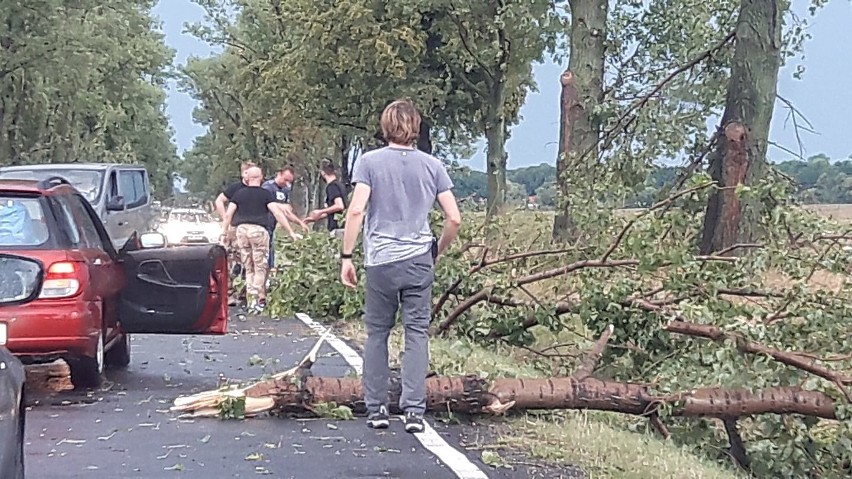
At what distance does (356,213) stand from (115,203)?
461 inches

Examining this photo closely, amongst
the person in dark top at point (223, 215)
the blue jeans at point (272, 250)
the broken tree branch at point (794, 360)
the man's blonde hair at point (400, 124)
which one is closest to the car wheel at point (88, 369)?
the man's blonde hair at point (400, 124)

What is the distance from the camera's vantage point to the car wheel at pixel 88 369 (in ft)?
33.4

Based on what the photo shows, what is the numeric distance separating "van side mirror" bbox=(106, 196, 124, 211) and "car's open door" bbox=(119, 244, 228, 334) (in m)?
8.22

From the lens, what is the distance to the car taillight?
9672 millimetres

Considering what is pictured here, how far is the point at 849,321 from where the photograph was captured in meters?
9.88

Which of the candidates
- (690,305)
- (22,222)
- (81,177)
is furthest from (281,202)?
(690,305)

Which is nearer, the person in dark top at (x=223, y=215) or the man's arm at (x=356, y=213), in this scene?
the man's arm at (x=356, y=213)

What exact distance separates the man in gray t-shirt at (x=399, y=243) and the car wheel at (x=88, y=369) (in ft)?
8.66

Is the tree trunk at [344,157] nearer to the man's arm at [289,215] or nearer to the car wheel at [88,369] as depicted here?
the man's arm at [289,215]

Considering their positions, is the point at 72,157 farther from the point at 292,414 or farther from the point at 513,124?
the point at 292,414

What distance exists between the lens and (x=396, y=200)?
8258 millimetres

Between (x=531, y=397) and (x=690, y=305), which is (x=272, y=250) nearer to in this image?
→ (x=690, y=305)

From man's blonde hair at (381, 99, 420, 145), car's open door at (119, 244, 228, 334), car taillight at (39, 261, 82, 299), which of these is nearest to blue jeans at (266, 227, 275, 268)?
car's open door at (119, 244, 228, 334)

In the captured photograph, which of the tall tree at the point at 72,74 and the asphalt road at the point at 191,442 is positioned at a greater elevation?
the tall tree at the point at 72,74
